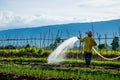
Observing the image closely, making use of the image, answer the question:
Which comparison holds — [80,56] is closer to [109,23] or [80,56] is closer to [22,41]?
[22,41]

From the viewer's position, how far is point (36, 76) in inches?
502

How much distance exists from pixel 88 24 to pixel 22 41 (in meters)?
16.5

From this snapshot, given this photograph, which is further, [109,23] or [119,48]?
[109,23]

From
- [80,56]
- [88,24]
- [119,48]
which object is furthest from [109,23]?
[80,56]

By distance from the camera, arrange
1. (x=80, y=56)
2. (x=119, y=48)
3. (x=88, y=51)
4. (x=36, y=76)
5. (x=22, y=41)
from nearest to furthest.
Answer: (x=36, y=76) < (x=88, y=51) < (x=80, y=56) < (x=119, y=48) < (x=22, y=41)

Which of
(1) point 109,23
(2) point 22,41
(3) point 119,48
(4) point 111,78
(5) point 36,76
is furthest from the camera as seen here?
(1) point 109,23

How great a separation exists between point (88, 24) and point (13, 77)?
128 feet

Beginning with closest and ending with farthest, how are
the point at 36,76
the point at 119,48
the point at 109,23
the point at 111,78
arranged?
1. the point at 111,78
2. the point at 36,76
3. the point at 119,48
4. the point at 109,23

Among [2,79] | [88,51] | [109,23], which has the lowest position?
[2,79]

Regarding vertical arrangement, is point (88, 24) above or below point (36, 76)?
above

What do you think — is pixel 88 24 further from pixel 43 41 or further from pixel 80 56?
pixel 80 56

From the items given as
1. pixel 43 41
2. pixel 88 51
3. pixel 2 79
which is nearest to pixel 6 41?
pixel 43 41

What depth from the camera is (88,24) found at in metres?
51.7

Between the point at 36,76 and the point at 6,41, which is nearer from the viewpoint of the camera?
the point at 36,76
